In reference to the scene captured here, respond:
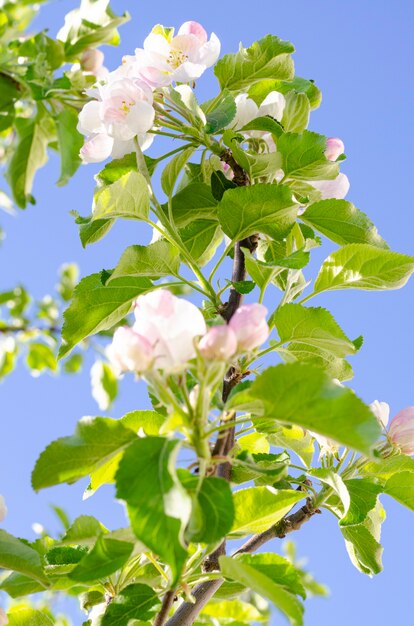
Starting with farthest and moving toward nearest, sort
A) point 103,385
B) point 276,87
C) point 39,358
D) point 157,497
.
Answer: point 39,358, point 103,385, point 276,87, point 157,497

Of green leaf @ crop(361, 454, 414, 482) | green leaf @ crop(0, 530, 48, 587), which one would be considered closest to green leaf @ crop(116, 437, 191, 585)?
green leaf @ crop(0, 530, 48, 587)

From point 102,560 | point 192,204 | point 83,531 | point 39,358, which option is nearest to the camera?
point 102,560

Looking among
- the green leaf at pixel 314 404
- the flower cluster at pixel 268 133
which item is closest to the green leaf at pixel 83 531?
the green leaf at pixel 314 404

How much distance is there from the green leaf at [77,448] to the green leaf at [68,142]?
Result: 21.7 inches

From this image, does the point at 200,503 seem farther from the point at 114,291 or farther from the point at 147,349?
the point at 114,291

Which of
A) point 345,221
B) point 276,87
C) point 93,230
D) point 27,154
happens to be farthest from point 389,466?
point 27,154

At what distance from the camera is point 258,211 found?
1.11 m

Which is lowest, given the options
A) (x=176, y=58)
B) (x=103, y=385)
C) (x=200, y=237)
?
(x=103, y=385)

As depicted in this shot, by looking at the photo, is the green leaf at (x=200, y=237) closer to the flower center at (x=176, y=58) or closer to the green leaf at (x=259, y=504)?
the flower center at (x=176, y=58)

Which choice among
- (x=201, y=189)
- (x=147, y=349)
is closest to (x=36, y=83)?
(x=201, y=189)

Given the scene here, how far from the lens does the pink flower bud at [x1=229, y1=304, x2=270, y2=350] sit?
0.79 metres

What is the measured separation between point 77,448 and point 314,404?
252mm

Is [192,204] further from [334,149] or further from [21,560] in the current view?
[21,560]

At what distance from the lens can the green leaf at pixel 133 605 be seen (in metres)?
0.94
